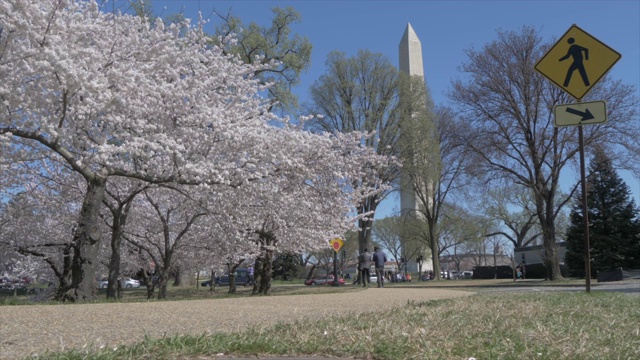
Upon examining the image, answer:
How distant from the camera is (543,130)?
28.5 metres

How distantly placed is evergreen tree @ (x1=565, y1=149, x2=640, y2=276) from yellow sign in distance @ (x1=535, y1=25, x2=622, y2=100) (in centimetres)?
2897

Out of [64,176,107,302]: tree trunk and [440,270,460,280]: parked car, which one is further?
[440,270,460,280]: parked car

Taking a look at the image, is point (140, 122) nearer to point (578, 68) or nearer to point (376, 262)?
point (578, 68)

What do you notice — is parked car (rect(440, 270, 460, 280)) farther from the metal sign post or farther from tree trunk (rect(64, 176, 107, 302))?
the metal sign post

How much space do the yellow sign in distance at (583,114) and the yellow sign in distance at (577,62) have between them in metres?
0.22

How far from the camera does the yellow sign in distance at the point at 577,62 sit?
912 centimetres

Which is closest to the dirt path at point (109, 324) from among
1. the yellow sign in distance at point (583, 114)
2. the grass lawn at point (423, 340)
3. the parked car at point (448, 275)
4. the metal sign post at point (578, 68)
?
the grass lawn at point (423, 340)

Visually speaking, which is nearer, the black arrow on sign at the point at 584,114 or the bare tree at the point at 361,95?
the black arrow on sign at the point at 584,114

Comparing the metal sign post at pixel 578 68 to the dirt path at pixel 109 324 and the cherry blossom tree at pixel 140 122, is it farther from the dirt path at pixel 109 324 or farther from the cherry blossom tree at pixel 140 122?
the cherry blossom tree at pixel 140 122

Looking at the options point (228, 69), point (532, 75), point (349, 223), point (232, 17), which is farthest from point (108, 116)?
point (532, 75)

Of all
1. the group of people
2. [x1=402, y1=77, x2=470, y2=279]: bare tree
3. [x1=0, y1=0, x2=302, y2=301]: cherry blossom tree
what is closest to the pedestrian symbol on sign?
[x1=0, y1=0, x2=302, y2=301]: cherry blossom tree

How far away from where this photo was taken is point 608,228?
37469 mm

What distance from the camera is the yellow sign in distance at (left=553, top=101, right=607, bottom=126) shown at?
9.18m

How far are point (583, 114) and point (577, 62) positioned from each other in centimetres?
85
